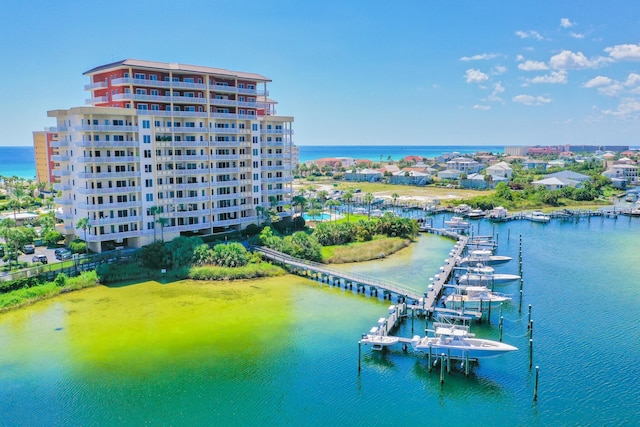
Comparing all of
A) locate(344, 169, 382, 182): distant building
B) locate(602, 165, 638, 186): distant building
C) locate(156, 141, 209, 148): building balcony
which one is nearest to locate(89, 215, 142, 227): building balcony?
locate(156, 141, 209, 148): building balcony

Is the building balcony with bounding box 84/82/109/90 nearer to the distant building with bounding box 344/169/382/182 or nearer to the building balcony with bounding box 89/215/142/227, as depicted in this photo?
the building balcony with bounding box 89/215/142/227

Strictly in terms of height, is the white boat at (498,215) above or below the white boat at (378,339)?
above

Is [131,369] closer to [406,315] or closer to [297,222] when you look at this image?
[406,315]

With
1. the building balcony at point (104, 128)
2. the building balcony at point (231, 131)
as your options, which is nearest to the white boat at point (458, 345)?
the building balcony at point (231, 131)

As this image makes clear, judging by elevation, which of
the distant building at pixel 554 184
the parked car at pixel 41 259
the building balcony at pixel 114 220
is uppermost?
the building balcony at pixel 114 220

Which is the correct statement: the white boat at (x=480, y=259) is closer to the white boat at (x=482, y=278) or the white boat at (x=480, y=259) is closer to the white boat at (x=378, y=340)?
the white boat at (x=482, y=278)

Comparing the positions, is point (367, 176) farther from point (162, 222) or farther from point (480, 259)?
point (162, 222)

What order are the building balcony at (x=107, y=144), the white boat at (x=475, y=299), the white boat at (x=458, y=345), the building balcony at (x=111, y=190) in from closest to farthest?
the white boat at (x=458, y=345) → the white boat at (x=475, y=299) → the building balcony at (x=107, y=144) → the building balcony at (x=111, y=190)
